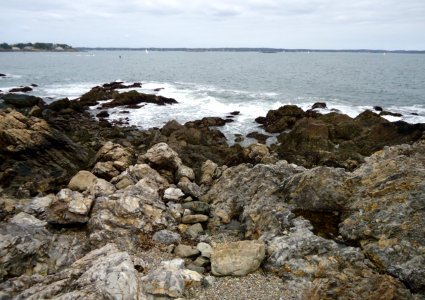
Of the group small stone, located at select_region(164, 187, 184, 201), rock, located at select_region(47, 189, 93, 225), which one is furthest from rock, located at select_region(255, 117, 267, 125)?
rock, located at select_region(47, 189, 93, 225)

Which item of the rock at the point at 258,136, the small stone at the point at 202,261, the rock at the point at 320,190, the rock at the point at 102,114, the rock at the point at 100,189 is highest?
the rock at the point at 320,190

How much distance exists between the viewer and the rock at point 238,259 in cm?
901

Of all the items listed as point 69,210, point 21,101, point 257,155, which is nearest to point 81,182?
point 69,210

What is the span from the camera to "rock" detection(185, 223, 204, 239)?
12159 millimetres

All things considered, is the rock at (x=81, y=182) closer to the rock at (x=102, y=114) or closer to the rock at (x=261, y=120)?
the rock at (x=261, y=120)

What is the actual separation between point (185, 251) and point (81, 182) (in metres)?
7.25

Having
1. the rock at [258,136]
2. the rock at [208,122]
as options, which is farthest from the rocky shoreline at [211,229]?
the rock at [208,122]

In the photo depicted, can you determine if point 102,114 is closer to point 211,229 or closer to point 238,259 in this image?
point 211,229

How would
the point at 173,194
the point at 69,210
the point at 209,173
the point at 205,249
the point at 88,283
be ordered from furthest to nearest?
the point at 209,173
the point at 173,194
the point at 69,210
the point at 205,249
the point at 88,283

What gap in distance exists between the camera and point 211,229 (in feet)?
41.9

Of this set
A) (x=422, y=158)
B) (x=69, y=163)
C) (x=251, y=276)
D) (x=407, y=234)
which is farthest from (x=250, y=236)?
(x=69, y=163)

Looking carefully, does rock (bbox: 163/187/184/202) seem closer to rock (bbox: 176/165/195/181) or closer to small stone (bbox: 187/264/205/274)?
rock (bbox: 176/165/195/181)

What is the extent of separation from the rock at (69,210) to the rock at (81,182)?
2.74m

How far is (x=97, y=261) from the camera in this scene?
812cm
